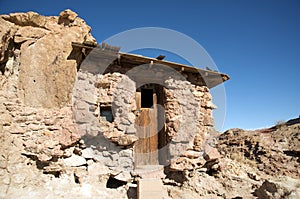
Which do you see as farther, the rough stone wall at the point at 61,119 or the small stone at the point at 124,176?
the small stone at the point at 124,176

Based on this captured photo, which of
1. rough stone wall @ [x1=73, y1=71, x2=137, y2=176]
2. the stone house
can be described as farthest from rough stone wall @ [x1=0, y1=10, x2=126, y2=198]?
the stone house

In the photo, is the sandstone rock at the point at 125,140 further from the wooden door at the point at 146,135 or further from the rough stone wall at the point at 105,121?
the wooden door at the point at 146,135

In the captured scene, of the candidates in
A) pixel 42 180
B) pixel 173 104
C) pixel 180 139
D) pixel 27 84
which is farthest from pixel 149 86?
pixel 42 180

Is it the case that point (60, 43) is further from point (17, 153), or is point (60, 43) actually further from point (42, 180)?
point (42, 180)

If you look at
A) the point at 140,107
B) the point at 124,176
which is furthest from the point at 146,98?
the point at 124,176

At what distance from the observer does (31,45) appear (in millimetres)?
5039

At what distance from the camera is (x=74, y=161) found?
4.58m

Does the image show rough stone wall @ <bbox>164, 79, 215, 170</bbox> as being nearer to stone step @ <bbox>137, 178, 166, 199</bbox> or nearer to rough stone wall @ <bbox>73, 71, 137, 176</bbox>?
stone step @ <bbox>137, 178, 166, 199</bbox>

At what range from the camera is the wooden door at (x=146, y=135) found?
573 cm

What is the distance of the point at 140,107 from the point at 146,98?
0.60 meters

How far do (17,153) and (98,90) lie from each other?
6.80 feet

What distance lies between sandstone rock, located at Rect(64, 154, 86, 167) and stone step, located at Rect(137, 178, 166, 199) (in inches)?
52.5

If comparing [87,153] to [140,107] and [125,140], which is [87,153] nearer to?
[125,140]

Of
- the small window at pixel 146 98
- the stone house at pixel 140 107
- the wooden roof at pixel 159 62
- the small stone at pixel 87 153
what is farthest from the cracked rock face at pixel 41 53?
the small window at pixel 146 98
